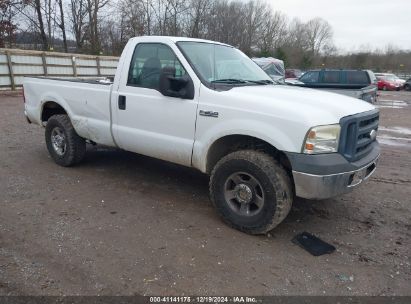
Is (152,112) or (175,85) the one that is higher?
(175,85)

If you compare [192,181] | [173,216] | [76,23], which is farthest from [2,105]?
[76,23]

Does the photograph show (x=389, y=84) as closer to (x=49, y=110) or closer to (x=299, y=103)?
(x=49, y=110)

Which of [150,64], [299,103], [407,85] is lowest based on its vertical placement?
[407,85]

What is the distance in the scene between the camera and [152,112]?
4.46 m

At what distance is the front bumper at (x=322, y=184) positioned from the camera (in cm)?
339

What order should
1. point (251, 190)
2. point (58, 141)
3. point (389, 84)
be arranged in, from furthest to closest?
point (389, 84) → point (58, 141) → point (251, 190)

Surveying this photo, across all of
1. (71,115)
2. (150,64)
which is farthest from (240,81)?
(71,115)

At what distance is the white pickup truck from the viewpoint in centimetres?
345

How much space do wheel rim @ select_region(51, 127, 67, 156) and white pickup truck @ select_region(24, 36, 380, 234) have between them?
31.8 inches

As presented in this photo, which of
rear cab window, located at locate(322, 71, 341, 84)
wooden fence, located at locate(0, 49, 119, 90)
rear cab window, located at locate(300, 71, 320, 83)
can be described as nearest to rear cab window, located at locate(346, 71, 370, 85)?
rear cab window, located at locate(322, 71, 341, 84)

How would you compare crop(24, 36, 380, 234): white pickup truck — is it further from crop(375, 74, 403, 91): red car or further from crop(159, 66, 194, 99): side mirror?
crop(375, 74, 403, 91): red car

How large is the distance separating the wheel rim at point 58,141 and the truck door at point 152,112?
4.63ft

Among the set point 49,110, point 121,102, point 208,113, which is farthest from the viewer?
point 49,110

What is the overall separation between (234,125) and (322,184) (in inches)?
40.7
